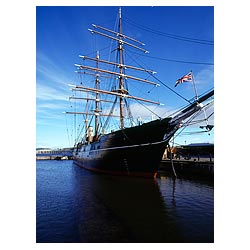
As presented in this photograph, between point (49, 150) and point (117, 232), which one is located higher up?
point (117, 232)

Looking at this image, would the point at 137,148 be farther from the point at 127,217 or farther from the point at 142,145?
the point at 127,217

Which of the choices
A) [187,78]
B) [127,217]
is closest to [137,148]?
[187,78]

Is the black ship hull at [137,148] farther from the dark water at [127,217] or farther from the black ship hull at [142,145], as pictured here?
the dark water at [127,217]

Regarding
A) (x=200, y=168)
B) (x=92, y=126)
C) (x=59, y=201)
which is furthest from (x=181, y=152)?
(x=59, y=201)

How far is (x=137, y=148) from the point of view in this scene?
68.9 ft

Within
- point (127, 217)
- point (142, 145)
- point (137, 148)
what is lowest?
point (127, 217)

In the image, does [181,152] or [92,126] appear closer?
[181,152]

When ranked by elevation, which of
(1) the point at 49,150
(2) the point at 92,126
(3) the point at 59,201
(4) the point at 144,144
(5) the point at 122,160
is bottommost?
(1) the point at 49,150

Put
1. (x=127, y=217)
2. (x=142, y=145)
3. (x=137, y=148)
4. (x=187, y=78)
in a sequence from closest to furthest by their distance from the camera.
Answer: (x=127, y=217) < (x=187, y=78) < (x=142, y=145) < (x=137, y=148)

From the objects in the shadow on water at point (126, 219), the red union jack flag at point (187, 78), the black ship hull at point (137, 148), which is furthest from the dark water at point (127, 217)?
the red union jack flag at point (187, 78)

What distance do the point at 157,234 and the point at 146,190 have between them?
8.26 meters

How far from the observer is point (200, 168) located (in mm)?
23500

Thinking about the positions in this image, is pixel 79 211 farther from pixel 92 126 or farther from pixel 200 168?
pixel 92 126

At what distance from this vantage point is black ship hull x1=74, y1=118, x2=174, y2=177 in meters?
19.9
